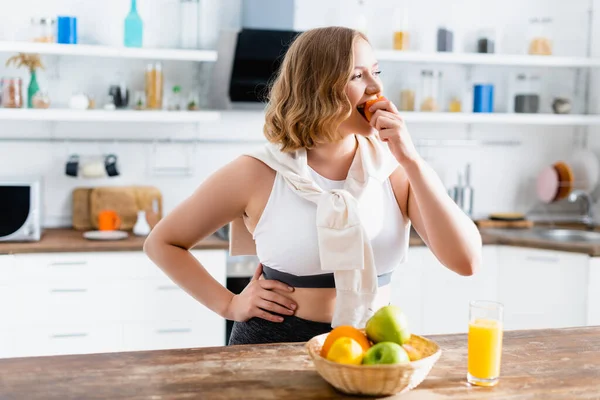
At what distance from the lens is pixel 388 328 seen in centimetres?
139

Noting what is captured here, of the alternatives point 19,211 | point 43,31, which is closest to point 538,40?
point 43,31

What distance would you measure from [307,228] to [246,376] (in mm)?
472

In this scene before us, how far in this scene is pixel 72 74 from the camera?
3.97 m

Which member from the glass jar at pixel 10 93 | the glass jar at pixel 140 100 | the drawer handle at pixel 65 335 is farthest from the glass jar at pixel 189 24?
the drawer handle at pixel 65 335

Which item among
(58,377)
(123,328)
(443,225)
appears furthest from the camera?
(123,328)

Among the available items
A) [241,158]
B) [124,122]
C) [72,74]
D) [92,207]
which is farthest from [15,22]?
[241,158]

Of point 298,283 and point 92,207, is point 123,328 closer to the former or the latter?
point 92,207

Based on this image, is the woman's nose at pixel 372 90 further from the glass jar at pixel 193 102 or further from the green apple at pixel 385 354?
the glass jar at pixel 193 102

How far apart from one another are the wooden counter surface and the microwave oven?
0.05 meters

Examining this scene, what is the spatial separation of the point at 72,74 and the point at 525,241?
243 cm

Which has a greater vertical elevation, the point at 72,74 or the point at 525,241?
the point at 72,74

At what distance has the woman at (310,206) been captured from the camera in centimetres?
180

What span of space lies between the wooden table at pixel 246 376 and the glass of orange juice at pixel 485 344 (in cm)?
3

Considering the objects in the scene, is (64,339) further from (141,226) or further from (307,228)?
(307,228)
